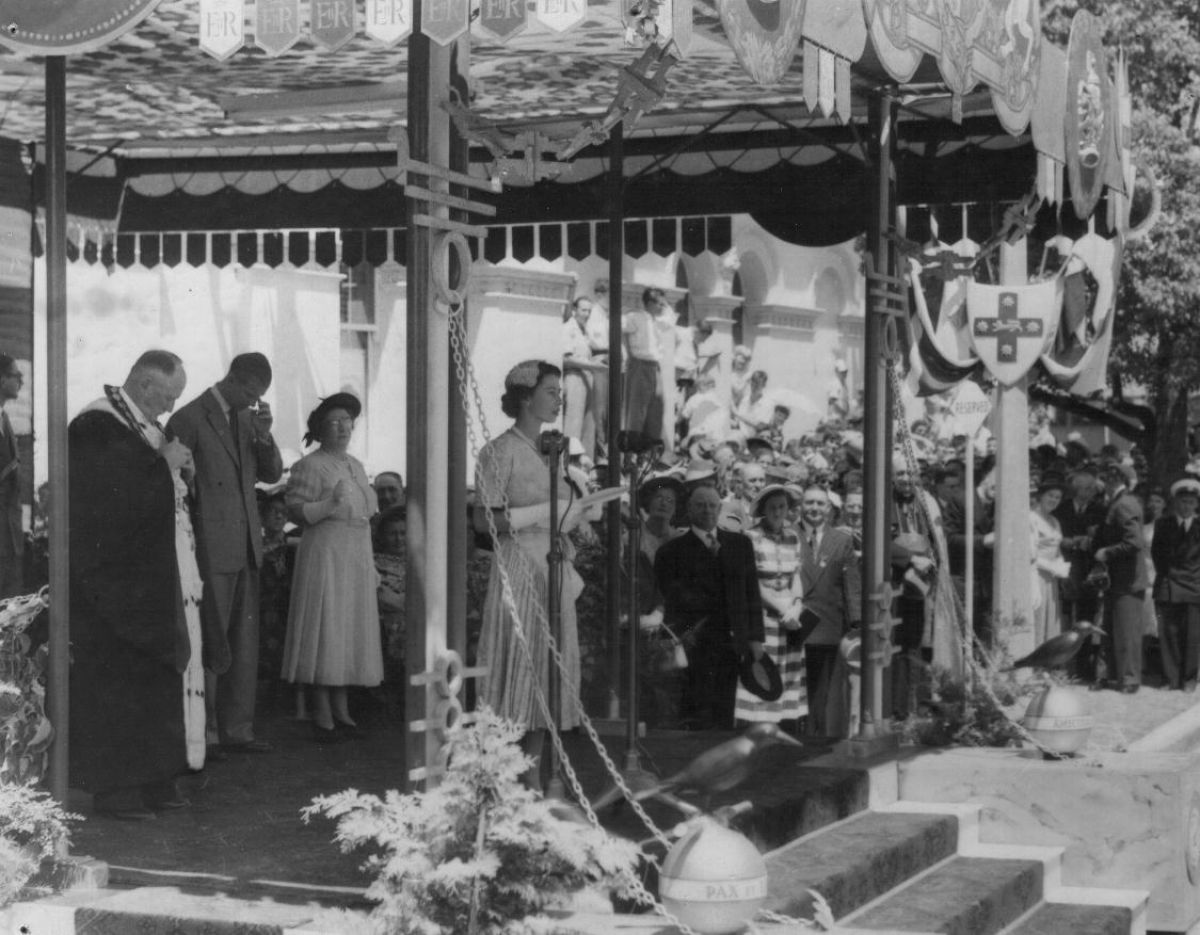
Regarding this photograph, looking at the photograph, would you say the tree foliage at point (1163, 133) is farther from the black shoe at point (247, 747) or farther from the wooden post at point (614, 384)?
the black shoe at point (247, 747)

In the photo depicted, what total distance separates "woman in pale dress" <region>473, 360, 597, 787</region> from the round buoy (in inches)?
115

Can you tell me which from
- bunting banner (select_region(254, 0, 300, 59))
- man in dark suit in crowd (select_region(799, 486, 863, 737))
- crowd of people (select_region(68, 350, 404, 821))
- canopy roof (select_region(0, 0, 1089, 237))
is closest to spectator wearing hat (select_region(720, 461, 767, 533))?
man in dark suit in crowd (select_region(799, 486, 863, 737))

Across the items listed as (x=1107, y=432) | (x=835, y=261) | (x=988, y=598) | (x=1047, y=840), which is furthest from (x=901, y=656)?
(x=1107, y=432)

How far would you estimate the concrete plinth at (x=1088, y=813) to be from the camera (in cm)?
967

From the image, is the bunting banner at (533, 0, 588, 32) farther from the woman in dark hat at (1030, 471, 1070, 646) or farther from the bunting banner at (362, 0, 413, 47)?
the woman in dark hat at (1030, 471, 1070, 646)

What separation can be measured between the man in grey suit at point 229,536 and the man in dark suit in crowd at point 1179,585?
9206mm

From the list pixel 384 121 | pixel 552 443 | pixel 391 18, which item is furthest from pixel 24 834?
pixel 384 121

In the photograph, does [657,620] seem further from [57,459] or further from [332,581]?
[57,459]

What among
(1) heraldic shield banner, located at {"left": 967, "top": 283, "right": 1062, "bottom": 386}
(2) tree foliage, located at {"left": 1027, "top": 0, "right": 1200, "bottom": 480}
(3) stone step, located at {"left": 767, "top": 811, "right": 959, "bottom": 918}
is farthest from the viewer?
(2) tree foliage, located at {"left": 1027, "top": 0, "right": 1200, "bottom": 480}

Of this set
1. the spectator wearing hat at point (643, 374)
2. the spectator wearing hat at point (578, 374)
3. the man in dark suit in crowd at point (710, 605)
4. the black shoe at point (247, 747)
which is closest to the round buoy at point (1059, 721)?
the man in dark suit in crowd at point (710, 605)

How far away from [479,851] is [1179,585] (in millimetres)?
11896

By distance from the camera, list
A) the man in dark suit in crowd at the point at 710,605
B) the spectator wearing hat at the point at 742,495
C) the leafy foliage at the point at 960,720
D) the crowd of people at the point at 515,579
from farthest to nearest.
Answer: the spectator wearing hat at the point at 742,495
the man in dark suit in crowd at the point at 710,605
the leafy foliage at the point at 960,720
the crowd of people at the point at 515,579

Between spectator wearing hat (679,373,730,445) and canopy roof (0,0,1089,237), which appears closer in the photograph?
canopy roof (0,0,1089,237)

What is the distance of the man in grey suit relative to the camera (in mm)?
8852
